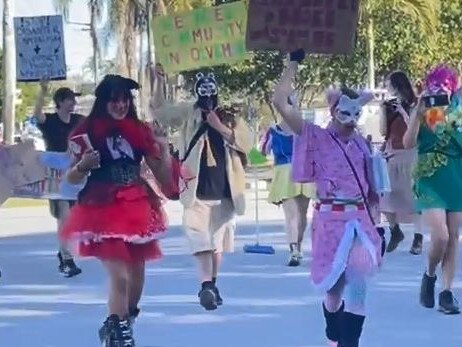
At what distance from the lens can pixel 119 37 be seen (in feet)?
112

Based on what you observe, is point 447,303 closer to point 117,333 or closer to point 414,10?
point 117,333

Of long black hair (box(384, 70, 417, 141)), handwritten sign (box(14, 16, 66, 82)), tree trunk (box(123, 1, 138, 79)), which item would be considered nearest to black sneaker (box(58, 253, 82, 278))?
handwritten sign (box(14, 16, 66, 82))

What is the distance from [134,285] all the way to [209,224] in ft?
6.16

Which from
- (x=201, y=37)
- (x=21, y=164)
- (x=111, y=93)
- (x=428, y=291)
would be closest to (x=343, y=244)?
(x=111, y=93)

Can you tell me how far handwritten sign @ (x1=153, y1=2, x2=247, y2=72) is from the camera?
10766 millimetres

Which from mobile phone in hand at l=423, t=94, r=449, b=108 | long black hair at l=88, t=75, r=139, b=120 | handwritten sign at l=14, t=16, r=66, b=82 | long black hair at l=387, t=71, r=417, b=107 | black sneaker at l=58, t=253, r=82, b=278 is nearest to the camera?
long black hair at l=88, t=75, r=139, b=120

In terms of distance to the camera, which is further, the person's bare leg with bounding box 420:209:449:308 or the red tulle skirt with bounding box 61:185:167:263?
the person's bare leg with bounding box 420:209:449:308

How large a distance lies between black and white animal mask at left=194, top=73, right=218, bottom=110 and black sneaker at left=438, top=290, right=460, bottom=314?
2.24 metres

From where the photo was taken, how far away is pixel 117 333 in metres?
7.77

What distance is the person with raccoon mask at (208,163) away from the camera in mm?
9914

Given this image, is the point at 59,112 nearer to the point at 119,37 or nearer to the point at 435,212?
the point at 435,212

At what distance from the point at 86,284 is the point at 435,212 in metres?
3.61

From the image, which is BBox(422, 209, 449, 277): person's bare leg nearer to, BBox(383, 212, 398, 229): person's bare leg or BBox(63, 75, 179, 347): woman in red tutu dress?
BBox(63, 75, 179, 347): woman in red tutu dress

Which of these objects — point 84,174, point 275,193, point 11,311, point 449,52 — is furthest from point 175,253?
point 449,52
